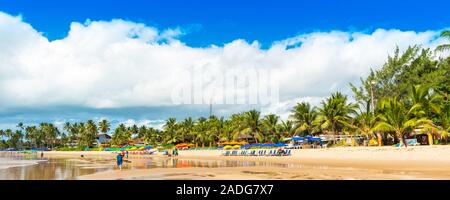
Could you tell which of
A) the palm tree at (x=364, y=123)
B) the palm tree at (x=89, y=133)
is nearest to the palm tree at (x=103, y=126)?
the palm tree at (x=89, y=133)

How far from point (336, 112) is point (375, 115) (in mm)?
6330

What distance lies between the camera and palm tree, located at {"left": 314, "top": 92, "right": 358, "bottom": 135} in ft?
153

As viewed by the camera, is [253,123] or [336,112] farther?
[253,123]

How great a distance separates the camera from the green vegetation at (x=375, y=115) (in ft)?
115

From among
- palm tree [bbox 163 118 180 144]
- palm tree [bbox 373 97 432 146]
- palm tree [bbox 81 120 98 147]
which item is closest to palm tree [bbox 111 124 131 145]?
palm tree [bbox 81 120 98 147]

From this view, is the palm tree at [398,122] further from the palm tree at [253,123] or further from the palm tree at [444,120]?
the palm tree at [253,123]

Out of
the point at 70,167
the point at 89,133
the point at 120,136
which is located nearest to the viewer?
the point at 70,167

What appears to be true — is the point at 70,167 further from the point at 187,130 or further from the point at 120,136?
the point at 120,136

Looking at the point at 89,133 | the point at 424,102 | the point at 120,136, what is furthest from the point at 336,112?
the point at 89,133

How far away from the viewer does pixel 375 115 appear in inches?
1617

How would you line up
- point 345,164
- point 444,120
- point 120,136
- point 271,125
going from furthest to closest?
point 120,136
point 271,125
point 444,120
point 345,164

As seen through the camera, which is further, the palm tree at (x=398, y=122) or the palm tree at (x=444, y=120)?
the palm tree at (x=398, y=122)

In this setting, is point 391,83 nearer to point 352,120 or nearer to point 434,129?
point 352,120
